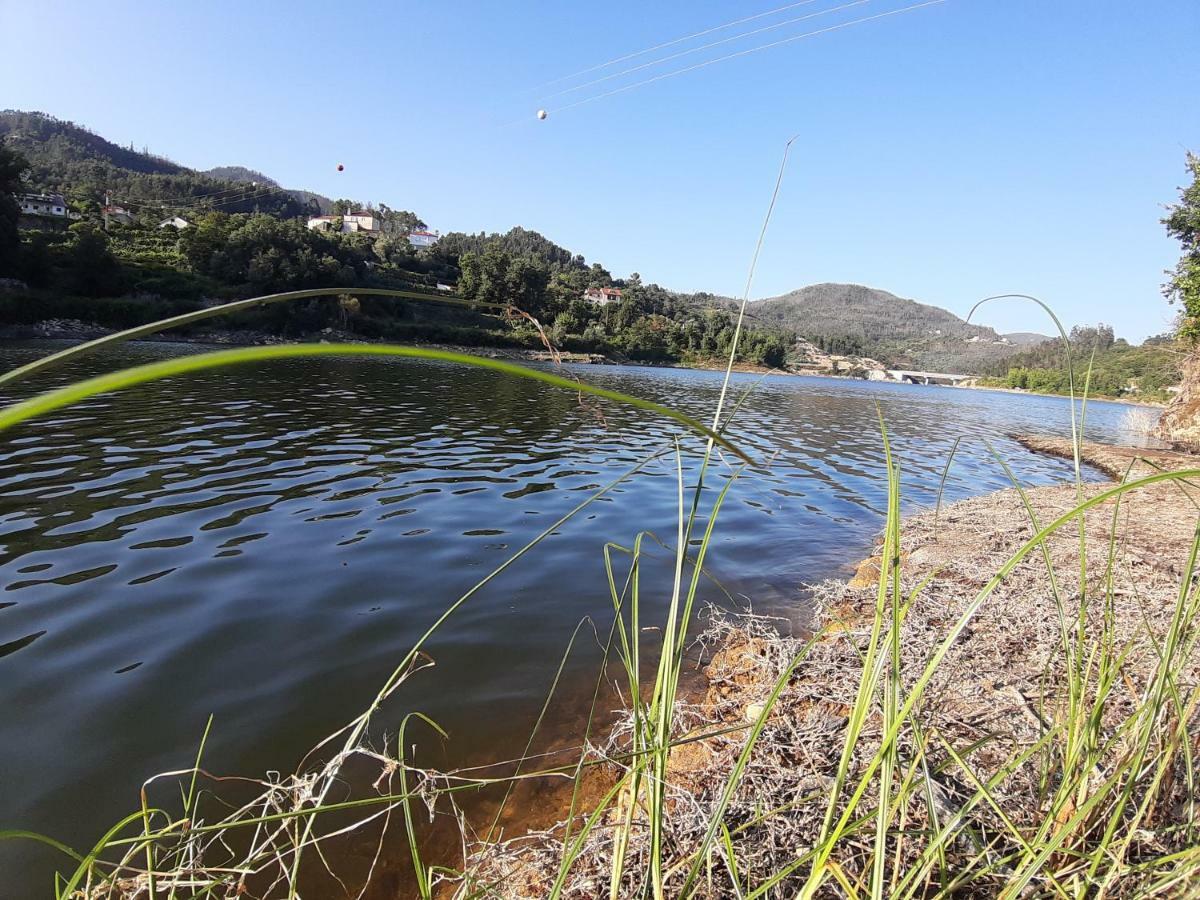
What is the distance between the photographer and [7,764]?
2.58 metres

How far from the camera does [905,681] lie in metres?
2.53

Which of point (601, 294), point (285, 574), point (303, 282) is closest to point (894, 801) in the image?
point (285, 574)

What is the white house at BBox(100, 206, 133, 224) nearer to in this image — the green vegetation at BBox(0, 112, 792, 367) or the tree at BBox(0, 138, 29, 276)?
the green vegetation at BBox(0, 112, 792, 367)

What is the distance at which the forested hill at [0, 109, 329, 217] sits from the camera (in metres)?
95.0

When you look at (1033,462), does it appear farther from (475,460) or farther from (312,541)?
(312,541)

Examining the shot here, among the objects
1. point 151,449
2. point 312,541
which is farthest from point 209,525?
point 151,449

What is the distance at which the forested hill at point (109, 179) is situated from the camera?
9500cm

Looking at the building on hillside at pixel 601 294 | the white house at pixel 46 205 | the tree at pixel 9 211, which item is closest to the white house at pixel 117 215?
the white house at pixel 46 205

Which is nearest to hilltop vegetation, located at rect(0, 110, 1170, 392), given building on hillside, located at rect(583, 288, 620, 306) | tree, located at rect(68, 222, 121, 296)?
→ tree, located at rect(68, 222, 121, 296)

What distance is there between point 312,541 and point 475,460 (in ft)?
13.9

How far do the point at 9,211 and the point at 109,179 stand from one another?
10096 cm

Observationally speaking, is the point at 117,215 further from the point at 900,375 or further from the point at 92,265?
the point at 900,375

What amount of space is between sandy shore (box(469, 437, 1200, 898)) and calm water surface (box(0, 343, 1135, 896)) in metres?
0.87

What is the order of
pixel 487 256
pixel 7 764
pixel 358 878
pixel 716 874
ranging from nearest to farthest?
pixel 716 874 < pixel 358 878 < pixel 7 764 < pixel 487 256
